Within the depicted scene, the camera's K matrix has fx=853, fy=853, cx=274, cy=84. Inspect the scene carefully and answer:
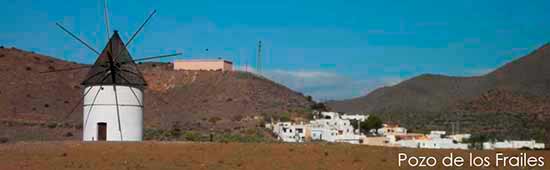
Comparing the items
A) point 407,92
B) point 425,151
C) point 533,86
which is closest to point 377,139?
point 425,151

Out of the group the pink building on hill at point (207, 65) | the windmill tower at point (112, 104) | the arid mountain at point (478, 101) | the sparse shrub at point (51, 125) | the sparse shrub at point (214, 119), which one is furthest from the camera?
the pink building on hill at point (207, 65)

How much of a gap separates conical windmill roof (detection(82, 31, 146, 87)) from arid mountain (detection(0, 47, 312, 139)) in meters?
23.5

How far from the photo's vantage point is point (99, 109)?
31609 millimetres

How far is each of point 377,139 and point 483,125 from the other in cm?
2115

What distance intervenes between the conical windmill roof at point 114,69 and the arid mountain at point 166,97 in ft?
77.1

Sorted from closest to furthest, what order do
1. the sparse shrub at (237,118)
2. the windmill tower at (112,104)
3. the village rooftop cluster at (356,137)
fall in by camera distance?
the windmill tower at (112,104), the village rooftop cluster at (356,137), the sparse shrub at (237,118)

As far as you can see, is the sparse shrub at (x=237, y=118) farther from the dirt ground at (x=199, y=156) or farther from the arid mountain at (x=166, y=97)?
the dirt ground at (x=199, y=156)

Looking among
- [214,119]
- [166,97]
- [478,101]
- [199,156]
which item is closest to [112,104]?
[199,156]

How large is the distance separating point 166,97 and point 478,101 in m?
33.9

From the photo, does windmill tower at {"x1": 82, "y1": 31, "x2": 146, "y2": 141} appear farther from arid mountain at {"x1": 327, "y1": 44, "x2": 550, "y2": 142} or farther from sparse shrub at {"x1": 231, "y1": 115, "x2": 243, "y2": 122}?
arid mountain at {"x1": 327, "y1": 44, "x2": 550, "y2": 142}

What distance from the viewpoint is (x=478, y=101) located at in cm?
9275

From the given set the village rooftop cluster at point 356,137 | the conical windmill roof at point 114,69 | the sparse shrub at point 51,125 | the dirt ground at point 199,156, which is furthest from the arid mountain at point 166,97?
the dirt ground at point 199,156

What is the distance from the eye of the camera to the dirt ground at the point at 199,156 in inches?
803

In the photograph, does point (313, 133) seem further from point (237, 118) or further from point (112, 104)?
point (112, 104)
